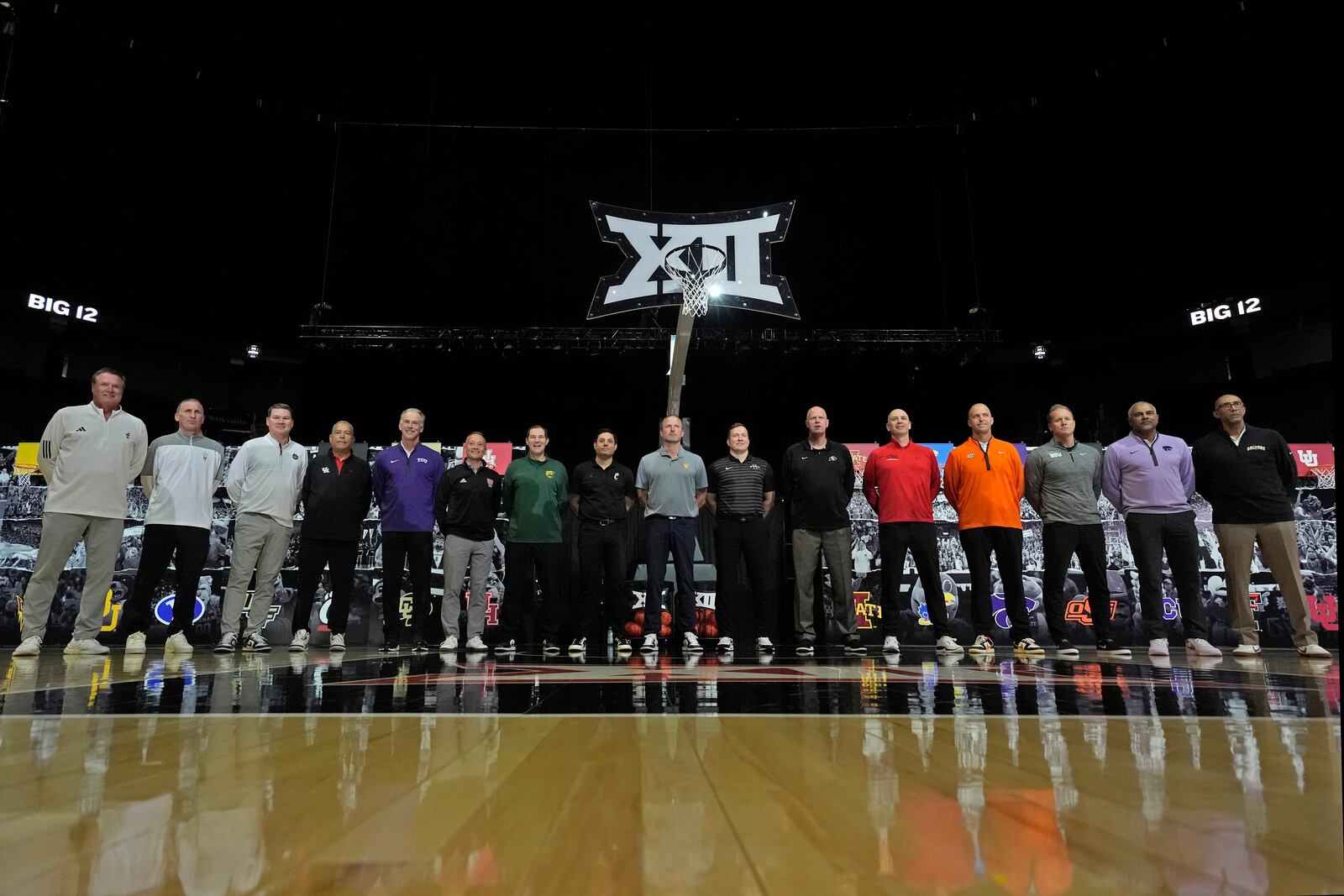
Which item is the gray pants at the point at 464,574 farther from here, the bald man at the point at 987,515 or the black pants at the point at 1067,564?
the black pants at the point at 1067,564

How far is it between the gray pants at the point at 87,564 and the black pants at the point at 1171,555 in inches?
236

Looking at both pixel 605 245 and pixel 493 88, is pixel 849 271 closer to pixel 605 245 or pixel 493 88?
pixel 605 245

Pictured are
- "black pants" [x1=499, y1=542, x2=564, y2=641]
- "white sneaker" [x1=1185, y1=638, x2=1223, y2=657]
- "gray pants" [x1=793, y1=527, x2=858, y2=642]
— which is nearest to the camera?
"white sneaker" [x1=1185, y1=638, x2=1223, y2=657]

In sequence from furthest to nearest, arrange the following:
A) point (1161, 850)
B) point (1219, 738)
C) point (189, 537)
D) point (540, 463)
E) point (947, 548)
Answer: point (947, 548)
point (540, 463)
point (189, 537)
point (1219, 738)
point (1161, 850)

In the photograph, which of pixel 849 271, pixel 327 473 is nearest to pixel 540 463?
pixel 327 473

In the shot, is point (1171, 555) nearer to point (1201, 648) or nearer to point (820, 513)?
point (1201, 648)

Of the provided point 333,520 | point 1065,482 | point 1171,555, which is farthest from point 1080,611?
point 333,520

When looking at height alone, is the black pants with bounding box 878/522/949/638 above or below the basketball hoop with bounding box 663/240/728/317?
below

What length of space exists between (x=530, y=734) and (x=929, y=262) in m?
10.7

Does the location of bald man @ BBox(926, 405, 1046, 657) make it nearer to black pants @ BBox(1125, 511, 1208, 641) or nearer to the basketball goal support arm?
black pants @ BBox(1125, 511, 1208, 641)

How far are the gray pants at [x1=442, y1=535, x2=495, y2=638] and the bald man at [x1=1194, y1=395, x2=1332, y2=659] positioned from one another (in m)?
4.53

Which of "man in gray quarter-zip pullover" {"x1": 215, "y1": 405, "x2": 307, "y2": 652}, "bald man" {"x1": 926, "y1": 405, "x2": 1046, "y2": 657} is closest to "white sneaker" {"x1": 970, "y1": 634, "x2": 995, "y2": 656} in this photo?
"bald man" {"x1": 926, "y1": 405, "x2": 1046, "y2": 657}

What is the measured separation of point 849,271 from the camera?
10.8 metres

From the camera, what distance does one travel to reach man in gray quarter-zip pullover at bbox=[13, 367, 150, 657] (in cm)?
390
